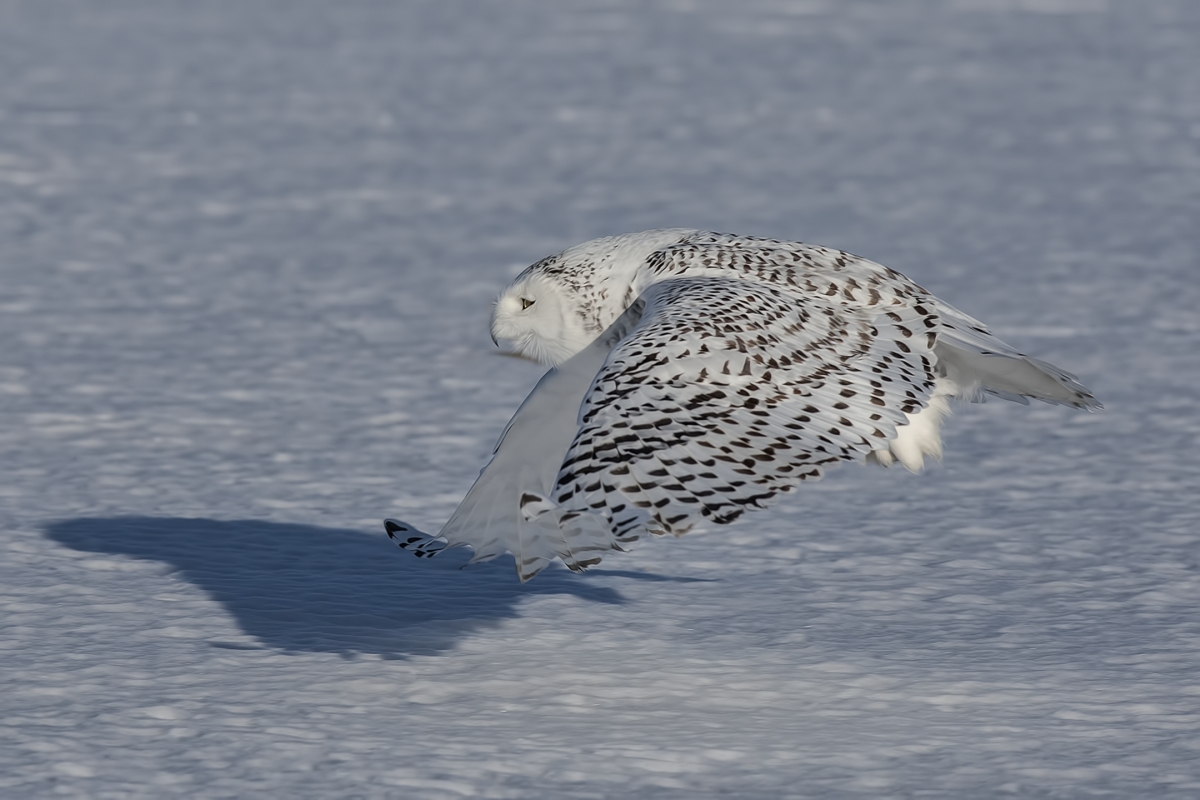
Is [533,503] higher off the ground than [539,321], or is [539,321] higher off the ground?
[539,321]

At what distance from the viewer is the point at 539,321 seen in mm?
4344

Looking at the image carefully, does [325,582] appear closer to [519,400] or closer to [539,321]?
[539,321]

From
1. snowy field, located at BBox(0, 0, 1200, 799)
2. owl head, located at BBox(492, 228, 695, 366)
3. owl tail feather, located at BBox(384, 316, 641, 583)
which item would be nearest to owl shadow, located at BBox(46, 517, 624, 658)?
snowy field, located at BBox(0, 0, 1200, 799)

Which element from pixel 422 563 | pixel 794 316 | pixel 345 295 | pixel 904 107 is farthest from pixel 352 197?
pixel 794 316

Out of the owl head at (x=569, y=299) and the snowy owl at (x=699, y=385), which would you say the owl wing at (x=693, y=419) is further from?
the owl head at (x=569, y=299)

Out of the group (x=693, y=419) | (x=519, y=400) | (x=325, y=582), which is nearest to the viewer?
(x=693, y=419)

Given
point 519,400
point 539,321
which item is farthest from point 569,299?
point 519,400

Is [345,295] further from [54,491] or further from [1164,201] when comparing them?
[1164,201]

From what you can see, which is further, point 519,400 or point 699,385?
point 519,400

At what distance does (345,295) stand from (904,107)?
4123mm

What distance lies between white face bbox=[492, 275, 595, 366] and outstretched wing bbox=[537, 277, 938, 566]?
357mm

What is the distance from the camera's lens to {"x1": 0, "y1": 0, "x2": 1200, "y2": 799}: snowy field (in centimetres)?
358

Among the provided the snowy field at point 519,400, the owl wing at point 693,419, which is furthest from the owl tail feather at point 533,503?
the snowy field at point 519,400

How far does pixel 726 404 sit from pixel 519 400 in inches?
109
